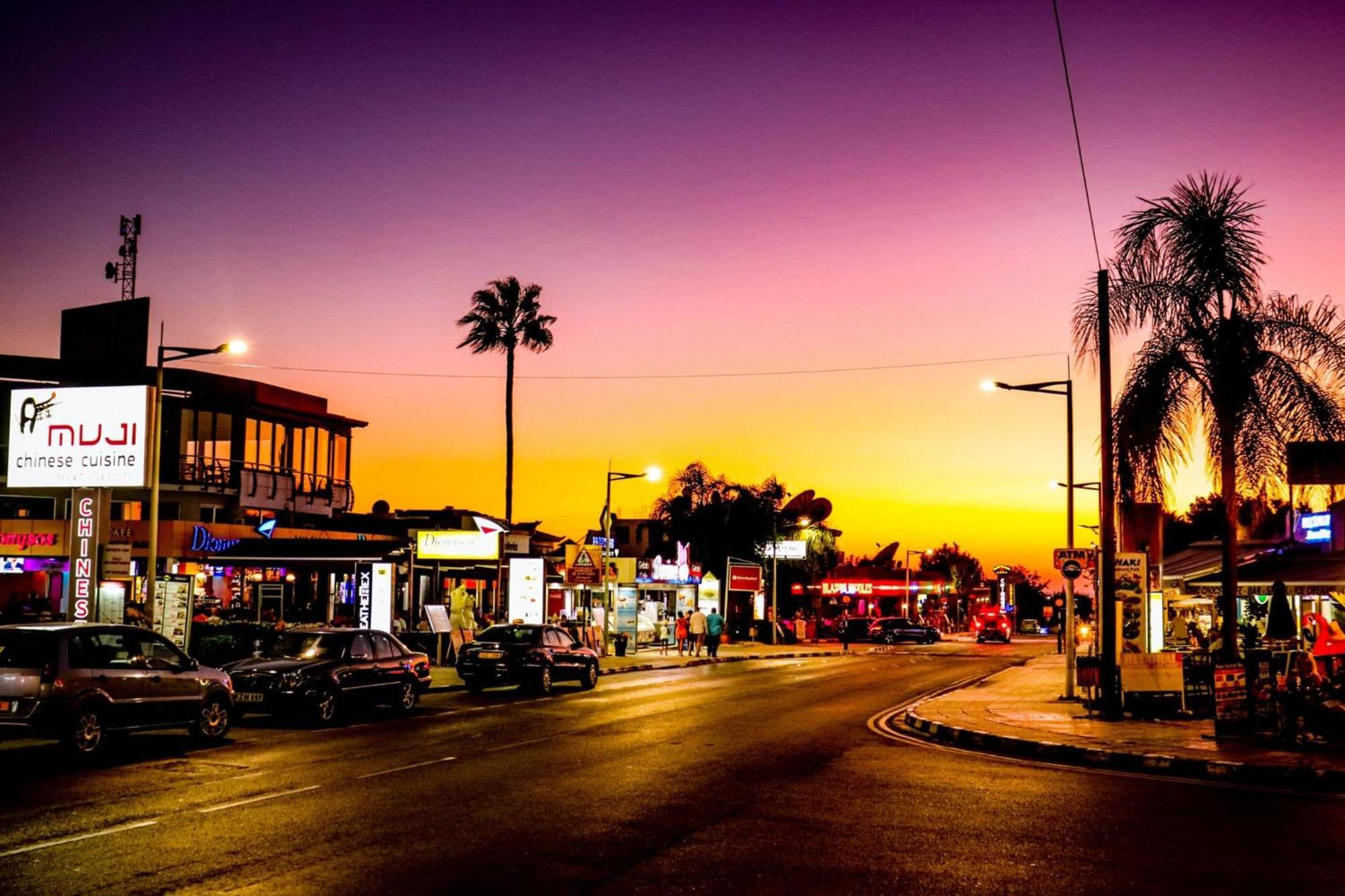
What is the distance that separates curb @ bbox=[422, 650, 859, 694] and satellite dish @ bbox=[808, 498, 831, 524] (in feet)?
104

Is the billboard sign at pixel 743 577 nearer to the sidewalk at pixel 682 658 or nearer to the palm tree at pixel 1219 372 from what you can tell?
the sidewalk at pixel 682 658

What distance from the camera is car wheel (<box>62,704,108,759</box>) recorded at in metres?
14.3

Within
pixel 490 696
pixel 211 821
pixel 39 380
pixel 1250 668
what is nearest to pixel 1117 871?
pixel 211 821

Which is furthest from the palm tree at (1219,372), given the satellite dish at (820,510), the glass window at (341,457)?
the satellite dish at (820,510)

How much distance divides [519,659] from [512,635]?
2.80ft

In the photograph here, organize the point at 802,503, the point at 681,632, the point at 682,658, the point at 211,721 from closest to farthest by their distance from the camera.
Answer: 1. the point at 211,721
2. the point at 682,658
3. the point at 681,632
4. the point at 802,503

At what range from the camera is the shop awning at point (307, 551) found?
107 feet

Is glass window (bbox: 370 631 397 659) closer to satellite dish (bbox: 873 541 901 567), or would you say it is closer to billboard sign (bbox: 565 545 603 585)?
billboard sign (bbox: 565 545 603 585)

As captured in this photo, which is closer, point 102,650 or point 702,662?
point 102,650

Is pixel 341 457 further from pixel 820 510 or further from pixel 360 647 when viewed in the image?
pixel 820 510

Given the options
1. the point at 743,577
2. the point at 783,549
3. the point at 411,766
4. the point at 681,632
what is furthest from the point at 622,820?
the point at 783,549

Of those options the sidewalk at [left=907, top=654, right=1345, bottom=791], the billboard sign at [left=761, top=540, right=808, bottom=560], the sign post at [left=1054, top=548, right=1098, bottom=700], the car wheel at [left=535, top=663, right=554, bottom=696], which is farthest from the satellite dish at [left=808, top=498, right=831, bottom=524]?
the sidewalk at [left=907, top=654, right=1345, bottom=791]

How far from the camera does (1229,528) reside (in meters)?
19.9

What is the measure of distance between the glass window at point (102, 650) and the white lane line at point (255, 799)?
429cm
